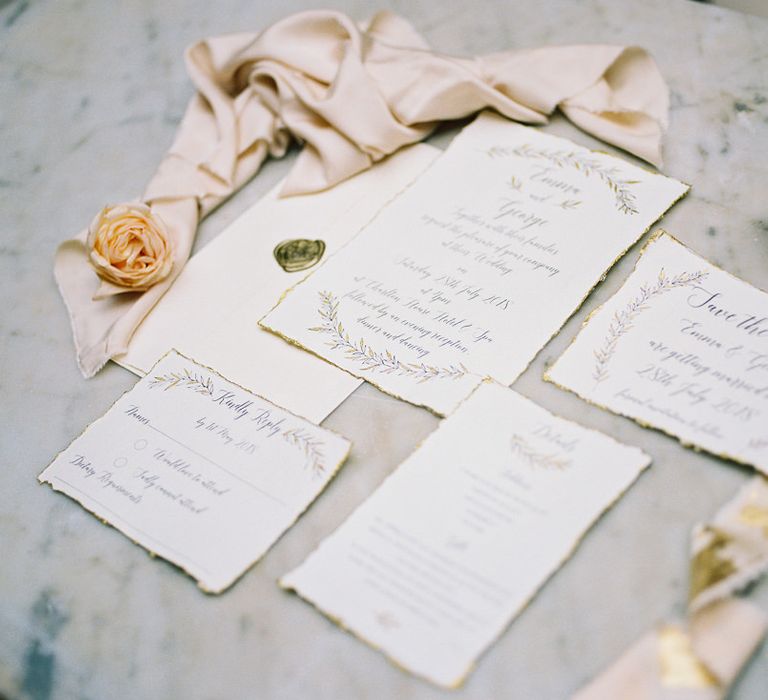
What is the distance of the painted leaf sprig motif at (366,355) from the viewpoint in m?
0.78

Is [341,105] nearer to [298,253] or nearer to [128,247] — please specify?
[298,253]

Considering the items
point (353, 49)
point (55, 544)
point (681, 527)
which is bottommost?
point (55, 544)

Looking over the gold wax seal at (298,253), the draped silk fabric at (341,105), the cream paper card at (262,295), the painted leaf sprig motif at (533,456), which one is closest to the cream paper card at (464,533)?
the painted leaf sprig motif at (533,456)

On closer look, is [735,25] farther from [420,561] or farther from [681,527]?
[420,561]

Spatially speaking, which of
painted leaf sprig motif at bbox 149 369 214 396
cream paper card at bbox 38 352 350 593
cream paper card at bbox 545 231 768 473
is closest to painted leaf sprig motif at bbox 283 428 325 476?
cream paper card at bbox 38 352 350 593

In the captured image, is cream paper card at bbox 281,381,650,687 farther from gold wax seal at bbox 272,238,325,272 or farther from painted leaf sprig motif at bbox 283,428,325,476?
gold wax seal at bbox 272,238,325,272

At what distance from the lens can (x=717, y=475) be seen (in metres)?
0.69

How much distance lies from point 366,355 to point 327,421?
0.08 meters

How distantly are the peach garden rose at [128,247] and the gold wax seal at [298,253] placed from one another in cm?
12

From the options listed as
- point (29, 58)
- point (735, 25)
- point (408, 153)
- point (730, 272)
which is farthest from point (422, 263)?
point (29, 58)

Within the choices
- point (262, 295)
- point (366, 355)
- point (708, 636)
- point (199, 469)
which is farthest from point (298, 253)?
point (708, 636)

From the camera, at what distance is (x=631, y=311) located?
785mm

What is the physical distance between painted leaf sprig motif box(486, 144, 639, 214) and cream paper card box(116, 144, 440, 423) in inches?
4.1

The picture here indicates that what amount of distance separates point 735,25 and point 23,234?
3.08ft
